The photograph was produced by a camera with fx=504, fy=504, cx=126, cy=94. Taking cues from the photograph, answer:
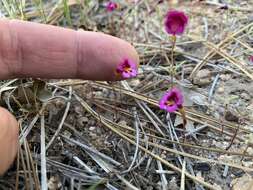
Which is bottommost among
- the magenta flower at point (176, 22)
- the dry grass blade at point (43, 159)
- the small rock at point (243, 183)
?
the small rock at point (243, 183)

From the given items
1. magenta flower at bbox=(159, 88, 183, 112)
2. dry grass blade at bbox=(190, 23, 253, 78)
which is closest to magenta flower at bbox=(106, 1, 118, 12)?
dry grass blade at bbox=(190, 23, 253, 78)

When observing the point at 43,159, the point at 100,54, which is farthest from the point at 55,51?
the point at 43,159

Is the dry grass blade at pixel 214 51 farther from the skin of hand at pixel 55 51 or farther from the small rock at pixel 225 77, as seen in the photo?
the skin of hand at pixel 55 51

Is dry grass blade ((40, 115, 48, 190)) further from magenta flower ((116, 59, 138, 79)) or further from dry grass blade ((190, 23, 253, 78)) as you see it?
dry grass blade ((190, 23, 253, 78))

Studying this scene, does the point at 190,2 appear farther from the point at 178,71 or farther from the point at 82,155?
the point at 82,155

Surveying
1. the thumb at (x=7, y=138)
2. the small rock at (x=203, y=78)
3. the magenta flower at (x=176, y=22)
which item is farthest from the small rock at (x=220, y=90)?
the thumb at (x=7, y=138)
